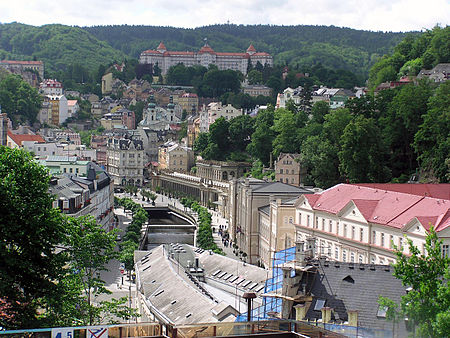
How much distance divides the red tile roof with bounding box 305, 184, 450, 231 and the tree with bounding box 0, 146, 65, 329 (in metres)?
23.6

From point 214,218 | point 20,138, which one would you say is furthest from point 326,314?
point 20,138

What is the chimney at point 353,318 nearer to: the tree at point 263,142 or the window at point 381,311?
the window at point 381,311

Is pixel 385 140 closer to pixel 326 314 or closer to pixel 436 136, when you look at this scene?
pixel 436 136

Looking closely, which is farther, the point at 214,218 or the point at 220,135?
the point at 220,135

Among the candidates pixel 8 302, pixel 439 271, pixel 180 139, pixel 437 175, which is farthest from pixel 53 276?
pixel 180 139

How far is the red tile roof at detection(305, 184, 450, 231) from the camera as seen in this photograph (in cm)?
5047

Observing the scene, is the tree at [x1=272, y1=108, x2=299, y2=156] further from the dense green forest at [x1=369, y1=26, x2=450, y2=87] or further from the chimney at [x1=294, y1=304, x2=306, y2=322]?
the chimney at [x1=294, y1=304, x2=306, y2=322]

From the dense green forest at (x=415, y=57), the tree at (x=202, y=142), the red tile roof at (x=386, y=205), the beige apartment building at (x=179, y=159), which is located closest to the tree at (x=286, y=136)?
the dense green forest at (x=415, y=57)

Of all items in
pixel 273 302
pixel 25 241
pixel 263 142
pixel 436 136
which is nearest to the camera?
pixel 25 241

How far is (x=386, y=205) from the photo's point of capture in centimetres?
5528

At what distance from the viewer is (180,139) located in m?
177

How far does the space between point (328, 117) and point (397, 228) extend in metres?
44.2

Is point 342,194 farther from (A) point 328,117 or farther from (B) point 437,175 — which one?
(A) point 328,117

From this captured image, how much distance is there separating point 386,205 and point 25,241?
94.0ft
